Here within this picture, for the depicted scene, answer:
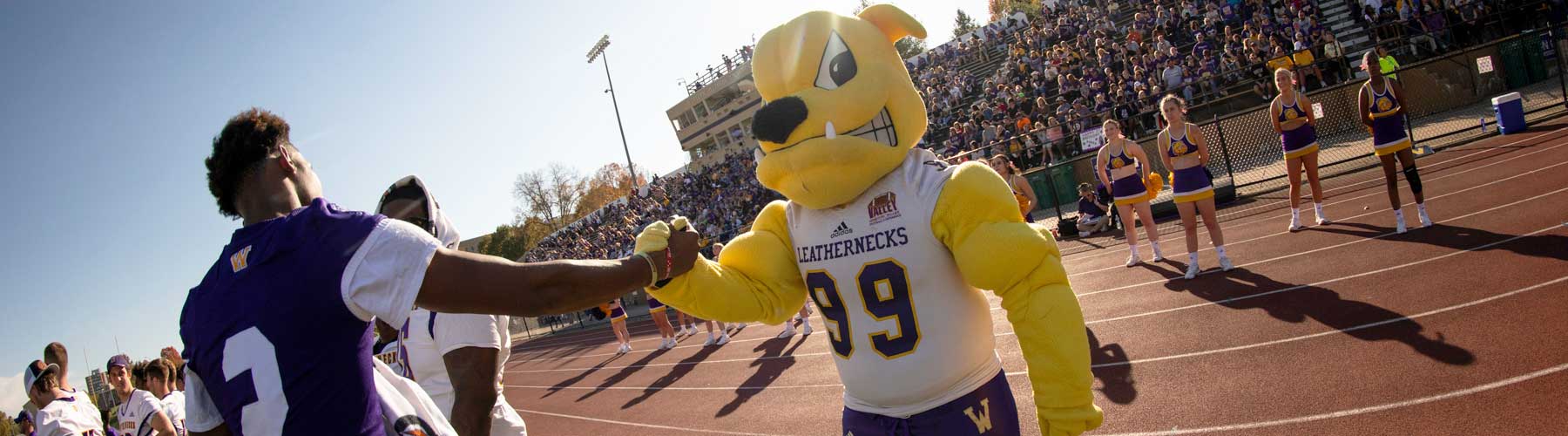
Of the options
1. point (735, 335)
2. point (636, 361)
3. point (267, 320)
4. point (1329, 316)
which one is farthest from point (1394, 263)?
point (636, 361)

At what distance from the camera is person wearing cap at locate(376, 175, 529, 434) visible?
373cm

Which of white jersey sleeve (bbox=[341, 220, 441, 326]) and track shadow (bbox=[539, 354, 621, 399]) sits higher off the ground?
white jersey sleeve (bbox=[341, 220, 441, 326])

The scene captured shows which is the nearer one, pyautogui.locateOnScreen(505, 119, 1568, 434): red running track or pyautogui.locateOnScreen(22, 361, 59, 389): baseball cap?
pyautogui.locateOnScreen(505, 119, 1568, 434): red running track

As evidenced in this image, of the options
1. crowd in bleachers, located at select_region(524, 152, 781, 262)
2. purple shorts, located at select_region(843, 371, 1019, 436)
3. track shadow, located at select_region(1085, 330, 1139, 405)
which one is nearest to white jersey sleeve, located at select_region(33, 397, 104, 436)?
purple shorts, located at select_region(843, 371, 1019, 436)

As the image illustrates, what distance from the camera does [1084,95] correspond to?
63.2 feet

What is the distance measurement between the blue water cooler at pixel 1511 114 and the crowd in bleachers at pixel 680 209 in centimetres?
1830

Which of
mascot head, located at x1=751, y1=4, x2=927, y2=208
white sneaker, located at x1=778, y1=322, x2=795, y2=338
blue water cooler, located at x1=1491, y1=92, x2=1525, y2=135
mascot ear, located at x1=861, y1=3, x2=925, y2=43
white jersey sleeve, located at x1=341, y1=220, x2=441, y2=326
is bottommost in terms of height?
white sneaker, located at x1=778, y1=322, x2=795, y2=338

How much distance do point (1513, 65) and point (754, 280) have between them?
19.8 meters

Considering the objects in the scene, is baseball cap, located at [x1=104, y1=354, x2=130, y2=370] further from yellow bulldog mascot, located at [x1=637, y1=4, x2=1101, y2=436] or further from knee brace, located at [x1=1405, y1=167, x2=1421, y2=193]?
knee brace, located at [x1=1405, y1=167, x2=1421, y2=193]

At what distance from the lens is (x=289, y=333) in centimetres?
184

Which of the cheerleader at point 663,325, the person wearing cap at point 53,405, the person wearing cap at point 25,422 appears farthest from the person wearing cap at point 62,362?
the cheerleader at point 663,325

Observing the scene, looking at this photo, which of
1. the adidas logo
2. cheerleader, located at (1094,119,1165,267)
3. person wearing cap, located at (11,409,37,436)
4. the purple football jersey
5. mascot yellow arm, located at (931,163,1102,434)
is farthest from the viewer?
person wearing cap, located at (11,409,37,436)

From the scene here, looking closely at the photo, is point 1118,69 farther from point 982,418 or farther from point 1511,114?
point 982,418

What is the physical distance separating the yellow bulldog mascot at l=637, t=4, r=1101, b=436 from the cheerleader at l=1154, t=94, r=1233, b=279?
567 centimetres
